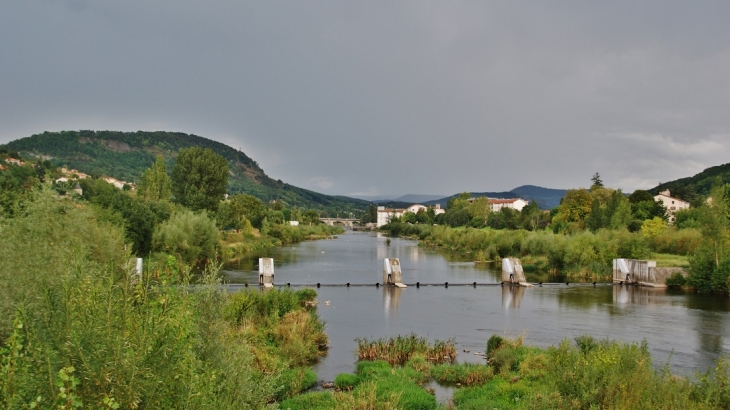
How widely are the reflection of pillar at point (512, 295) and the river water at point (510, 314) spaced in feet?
0.17

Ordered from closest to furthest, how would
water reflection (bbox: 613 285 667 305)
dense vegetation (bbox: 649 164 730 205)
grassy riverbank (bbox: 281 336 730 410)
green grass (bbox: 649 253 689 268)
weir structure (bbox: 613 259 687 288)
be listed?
grassy riverbank (bbox: 281 336 730 410) < water reflection (bbox: 613 285 667 305) < weir structure (bbox: 613 259 687 288) < green grass (bbox: 649 253 689 268) < dense vegetation (bbox: 649 164 730 205)

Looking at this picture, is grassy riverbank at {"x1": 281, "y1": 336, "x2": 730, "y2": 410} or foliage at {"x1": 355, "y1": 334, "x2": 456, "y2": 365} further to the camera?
foliage at {"x1": 355, "y1": 334, "x2": 456, "y2": 365}

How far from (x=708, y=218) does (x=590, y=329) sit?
1580 cm

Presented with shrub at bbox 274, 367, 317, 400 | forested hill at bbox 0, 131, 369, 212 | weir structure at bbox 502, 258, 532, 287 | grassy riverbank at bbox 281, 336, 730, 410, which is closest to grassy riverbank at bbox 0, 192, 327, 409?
grassy riverbank at bbox 281, 336, 730, 410

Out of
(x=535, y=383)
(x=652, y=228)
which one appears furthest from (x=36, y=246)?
(x=652, y=228)

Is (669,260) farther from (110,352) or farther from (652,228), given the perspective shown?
(110,352)

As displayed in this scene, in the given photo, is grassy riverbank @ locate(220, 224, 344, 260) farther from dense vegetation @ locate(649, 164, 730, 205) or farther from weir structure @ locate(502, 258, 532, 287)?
dense vegetation @ locate(649, 164, 730, 205)

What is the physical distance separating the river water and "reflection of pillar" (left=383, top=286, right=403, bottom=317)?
53 mm

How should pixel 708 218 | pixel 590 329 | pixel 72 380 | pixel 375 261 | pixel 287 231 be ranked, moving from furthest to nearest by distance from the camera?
pixel 287 231 < pixel 375 261 < pixel 708 218 < pixel 590 329 < pixel 72 380

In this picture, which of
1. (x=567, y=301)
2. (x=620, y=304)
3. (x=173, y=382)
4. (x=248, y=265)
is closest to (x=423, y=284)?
(x=567, y=301)

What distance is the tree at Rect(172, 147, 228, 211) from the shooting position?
183 feet

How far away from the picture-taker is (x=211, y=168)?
56844 millimetres

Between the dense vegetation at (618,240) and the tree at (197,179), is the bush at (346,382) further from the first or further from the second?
the tree at (197,179)

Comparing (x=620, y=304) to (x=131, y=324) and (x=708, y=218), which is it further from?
(x=131, y=324)
